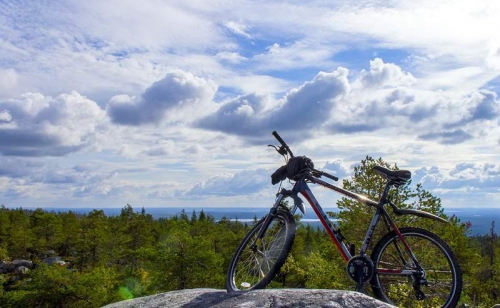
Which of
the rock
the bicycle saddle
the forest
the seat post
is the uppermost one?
the bicycle saddle

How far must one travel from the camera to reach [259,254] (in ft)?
23.4

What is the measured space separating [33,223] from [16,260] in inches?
497

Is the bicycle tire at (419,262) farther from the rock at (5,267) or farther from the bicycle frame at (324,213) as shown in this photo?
the rock at (5,267)

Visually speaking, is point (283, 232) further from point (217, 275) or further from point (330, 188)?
point (217, 275)

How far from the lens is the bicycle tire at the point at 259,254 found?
672 centimetres

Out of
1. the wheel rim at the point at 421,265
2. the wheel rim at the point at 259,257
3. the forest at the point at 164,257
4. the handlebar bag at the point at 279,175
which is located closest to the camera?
the wheel rim at the point at 421,265

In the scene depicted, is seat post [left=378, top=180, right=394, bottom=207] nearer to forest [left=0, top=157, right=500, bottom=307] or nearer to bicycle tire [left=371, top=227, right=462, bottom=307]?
bicycle tire [left=371, top=227, right=462, bottom=307]

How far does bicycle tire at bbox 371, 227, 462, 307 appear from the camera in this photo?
236 inches

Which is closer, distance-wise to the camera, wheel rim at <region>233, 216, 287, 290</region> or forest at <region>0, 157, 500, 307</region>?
wheel rim at <region>233, 216, 287, 290</region>

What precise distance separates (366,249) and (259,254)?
1624mm

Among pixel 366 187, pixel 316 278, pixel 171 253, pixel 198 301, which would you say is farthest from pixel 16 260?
pixel 198 301

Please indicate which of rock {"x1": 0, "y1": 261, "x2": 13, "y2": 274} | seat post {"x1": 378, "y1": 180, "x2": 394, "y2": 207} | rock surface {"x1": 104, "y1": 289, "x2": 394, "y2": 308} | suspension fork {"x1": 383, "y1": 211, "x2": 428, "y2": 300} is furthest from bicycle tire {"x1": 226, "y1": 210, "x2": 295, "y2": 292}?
rock {"x1": 0, "y1": 261, "x2": 13, "y2": 274}

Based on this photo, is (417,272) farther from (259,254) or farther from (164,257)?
(164,257)

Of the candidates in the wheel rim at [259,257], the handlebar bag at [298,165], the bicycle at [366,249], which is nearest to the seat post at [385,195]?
the bicycle at [366,249]
